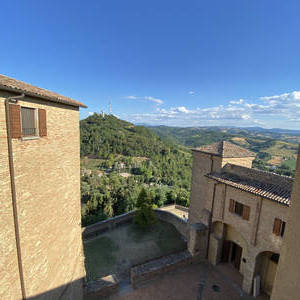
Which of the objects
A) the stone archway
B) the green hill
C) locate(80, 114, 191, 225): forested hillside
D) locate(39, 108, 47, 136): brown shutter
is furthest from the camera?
the green hill

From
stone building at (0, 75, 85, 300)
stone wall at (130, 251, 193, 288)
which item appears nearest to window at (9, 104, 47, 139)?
stone building at (0, 75, 85, 300)

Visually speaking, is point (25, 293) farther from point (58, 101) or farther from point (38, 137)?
point (58, 101)

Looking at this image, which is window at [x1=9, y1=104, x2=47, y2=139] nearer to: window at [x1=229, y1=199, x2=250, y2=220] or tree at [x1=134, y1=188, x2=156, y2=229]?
window at [x1=229, y1=199, x2=250, y2=220]

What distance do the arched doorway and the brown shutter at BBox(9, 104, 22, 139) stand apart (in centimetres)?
1456

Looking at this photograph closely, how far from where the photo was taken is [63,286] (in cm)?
784

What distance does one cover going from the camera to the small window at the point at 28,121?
5.26 metres

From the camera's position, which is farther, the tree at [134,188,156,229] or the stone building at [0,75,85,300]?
the tree at [134,188,156,229]

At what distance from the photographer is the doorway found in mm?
13703

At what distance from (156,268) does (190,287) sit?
2565 millimetres

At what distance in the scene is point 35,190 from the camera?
5.73 m

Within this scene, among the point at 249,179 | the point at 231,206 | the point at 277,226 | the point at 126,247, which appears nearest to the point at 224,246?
the point at 231,206

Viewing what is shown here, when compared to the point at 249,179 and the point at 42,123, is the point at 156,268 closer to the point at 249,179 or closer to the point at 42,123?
the point at 249,179

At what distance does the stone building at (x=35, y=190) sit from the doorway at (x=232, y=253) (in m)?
11.9

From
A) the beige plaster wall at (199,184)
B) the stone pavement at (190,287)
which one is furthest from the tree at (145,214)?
the stone pavement at (190,287)
